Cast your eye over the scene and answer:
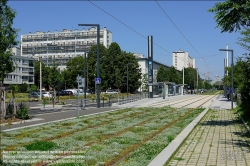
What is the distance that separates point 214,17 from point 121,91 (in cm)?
6963

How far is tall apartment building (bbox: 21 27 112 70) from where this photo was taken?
144 m

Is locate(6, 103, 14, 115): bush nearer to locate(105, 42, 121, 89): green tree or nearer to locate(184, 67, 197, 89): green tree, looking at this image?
locate(105, 42, 121, 89): green tree

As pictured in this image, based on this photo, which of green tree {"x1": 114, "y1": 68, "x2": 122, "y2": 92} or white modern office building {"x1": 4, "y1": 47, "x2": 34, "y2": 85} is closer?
green tree {"x1": 114, "y1": 68, "x2": 122, "y2": 92}

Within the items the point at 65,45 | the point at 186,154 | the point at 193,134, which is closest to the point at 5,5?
the point at 193,134

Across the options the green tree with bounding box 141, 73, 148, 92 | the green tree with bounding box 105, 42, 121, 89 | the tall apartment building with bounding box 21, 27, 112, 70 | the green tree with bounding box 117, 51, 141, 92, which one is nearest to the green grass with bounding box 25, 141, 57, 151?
the green tree with bounding box 105, 42, 121, 89

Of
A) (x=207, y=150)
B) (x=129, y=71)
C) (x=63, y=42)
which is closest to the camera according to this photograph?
(x=207, y=150)

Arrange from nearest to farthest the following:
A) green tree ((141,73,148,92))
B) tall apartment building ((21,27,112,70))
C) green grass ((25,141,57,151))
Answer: green grass ((25,141,57,151))
green tree ((141,73,148,92))
tall apartment building ((21,27,112,70))

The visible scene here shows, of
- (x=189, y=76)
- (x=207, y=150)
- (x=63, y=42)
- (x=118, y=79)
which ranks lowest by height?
(x=207, y=150)

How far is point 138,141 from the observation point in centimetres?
1179

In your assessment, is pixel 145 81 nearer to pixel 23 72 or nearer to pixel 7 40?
pixel 23 72

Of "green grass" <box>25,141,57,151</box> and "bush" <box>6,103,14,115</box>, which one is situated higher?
"bush" <box>6,103,14,115</box>

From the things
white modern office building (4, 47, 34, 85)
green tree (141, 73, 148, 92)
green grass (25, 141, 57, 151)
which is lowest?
green grass (25, 141, 57, 151)

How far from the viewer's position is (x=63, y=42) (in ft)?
483

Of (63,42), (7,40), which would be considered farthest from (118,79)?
(63,42)
